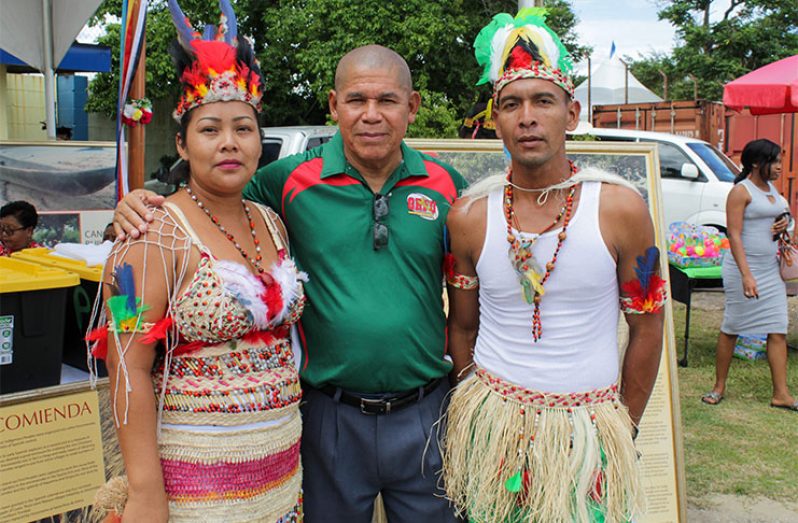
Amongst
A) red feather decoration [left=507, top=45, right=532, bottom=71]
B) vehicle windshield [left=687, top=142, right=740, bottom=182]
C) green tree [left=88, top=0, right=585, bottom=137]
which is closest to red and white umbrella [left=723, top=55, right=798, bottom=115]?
vehicle windshield [left=687, top=142, right=740, bottom=182]

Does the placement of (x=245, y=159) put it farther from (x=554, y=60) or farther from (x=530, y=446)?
(x=530, y=446)

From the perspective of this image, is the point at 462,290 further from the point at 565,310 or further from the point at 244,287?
the point at 244,287

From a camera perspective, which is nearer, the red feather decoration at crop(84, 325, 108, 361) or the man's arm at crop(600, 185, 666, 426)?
the red feather decoration at crop(84, 325, 108, 361)

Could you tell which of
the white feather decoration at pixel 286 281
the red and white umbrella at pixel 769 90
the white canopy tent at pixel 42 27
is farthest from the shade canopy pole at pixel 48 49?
the red and white umbrella at pixel 769 90

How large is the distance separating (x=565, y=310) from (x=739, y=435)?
3466 mm

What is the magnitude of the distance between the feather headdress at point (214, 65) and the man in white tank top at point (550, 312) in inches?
30.0

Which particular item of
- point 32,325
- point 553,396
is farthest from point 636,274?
point 32,325

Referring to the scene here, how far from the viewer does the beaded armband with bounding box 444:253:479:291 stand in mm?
2301

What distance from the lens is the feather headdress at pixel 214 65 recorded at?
2.02 meters

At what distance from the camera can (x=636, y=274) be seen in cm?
211

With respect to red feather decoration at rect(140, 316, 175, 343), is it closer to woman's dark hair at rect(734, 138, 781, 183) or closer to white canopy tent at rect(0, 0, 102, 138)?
white canopy tent at rect(0, 0, 102, 138)

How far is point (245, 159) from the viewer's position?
2033mm

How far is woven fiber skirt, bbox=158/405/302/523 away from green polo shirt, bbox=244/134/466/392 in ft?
1.26

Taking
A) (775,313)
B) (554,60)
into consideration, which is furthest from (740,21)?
(554,60)
